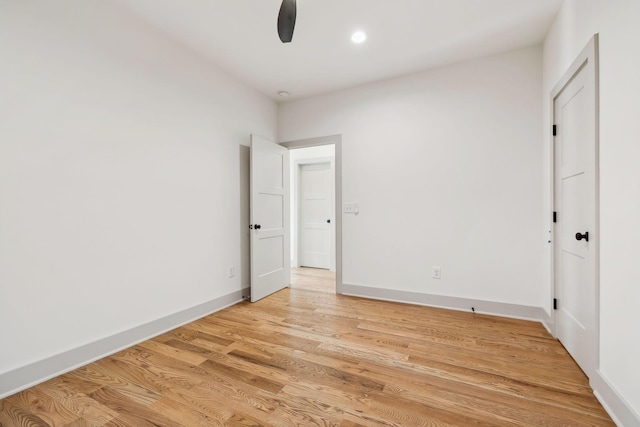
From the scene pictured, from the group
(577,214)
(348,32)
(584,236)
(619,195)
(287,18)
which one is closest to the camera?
(619,195)

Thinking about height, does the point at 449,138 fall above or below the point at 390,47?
below

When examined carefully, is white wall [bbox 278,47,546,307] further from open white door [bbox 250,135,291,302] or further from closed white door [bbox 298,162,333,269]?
closed white door [bbox 298,162,333,269]

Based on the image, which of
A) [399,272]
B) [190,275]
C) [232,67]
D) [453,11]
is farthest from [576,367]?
[232,67]

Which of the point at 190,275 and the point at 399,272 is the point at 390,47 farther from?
the point at 190,275

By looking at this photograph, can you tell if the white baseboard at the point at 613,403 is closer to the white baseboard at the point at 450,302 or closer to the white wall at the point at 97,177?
the white baseboard at the point at 450,302

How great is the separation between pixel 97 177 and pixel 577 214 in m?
3.42

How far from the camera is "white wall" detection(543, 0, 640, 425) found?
4.09 ft

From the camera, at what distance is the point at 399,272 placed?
320 centimetres

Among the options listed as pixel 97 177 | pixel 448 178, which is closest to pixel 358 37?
pixel 448 178

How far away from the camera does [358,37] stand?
8.11 feet

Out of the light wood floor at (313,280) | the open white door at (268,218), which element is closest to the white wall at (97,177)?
the open white door at (268,218)

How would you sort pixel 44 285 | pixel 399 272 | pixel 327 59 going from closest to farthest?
pixel 44 285 → pixel 327 59 → pixel 399 272

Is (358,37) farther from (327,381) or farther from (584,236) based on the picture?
(327,381)

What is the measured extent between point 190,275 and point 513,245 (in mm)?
3234
